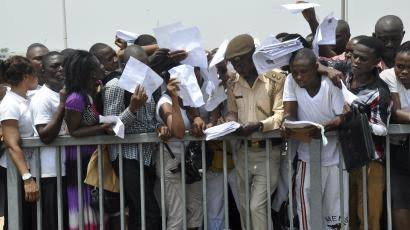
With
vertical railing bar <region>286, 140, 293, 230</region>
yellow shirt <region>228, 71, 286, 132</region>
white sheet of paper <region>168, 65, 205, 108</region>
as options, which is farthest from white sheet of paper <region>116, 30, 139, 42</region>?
vertical railing bar <region>286, 140, 293, 230</region>

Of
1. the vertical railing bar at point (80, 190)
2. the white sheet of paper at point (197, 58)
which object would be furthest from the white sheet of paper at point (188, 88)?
the vertical railing bar at point (80, 190)

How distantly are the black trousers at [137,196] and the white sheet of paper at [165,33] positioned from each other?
0.96 m

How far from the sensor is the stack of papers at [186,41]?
4543 mm

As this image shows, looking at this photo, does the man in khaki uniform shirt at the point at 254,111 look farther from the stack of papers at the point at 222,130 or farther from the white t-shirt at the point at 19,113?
the white t-shirt at the point at 19,113

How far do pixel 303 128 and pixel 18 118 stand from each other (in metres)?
2.14

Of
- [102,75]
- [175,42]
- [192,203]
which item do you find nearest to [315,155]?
[192,203]

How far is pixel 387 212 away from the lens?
4.25 meters

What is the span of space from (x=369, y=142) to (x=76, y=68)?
2182 millimetres

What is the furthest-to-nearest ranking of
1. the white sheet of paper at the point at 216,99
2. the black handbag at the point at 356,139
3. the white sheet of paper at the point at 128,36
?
the white sheet of paper at the point at 128,36, the white sheet of paper at the point at 216,99, the black handbag at the point at 356,139

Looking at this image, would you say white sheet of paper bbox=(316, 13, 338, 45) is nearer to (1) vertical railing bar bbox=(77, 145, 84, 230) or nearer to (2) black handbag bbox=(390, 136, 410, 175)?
(2) black handbag bbox=(390, 136, 410, 175)

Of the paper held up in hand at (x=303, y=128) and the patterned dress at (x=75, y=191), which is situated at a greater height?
the paper held up in hand at (x=303, y=128)

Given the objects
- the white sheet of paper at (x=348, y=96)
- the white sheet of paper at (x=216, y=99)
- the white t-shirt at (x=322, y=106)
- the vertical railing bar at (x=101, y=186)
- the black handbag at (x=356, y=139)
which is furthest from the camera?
the white sheet of paper at (x=216, y=99)

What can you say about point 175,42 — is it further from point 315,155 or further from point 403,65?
point 403,65

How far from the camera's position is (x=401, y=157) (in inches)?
169
